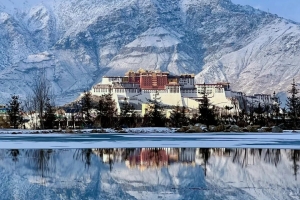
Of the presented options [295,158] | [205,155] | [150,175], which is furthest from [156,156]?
[150,175]

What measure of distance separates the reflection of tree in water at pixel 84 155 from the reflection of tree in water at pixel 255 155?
6.33 meters

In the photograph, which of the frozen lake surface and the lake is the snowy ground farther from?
the lake

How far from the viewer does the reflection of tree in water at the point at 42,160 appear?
69.4ft

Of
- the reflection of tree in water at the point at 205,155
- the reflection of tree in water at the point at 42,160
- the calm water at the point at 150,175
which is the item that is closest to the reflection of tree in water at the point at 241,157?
the calm water at the point at 150,175

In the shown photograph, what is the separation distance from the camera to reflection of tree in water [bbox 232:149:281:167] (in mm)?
24312

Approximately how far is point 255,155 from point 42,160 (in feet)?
33.3

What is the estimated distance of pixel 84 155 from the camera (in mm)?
27531

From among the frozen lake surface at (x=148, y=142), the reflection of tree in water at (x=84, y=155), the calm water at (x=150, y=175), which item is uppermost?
the frozen lake surface at (x=148, y=142)

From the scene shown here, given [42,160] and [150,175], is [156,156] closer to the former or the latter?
[42,160]

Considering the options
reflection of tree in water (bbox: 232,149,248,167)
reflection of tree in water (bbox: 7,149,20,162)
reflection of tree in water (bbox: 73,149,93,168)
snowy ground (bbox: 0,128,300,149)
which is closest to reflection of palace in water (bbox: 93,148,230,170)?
reflection of tree in water (bbox: 73,149,93,168)

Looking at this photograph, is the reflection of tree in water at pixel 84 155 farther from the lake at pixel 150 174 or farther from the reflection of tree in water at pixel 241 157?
the reflection of tree in water at pixel 241 157

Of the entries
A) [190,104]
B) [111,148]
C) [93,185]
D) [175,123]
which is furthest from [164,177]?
[190,104]

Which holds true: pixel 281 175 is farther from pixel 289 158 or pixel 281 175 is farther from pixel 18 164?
pixel 18 164

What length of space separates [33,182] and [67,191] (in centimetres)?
224
